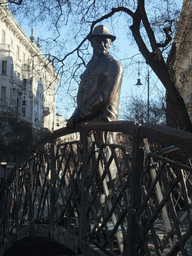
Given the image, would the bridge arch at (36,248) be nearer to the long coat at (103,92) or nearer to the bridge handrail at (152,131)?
the long coat at (103,92)

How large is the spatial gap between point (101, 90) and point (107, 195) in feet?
5.00

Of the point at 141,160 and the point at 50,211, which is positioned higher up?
the point at 141,160

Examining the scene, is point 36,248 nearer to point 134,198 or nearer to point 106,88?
point 106,88

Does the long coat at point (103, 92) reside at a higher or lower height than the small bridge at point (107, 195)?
higher

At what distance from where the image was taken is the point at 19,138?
35.7m

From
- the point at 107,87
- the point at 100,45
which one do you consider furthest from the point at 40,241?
the point at 100,45

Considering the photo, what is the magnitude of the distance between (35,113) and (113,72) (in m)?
51.8

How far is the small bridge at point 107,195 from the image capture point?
2818mm

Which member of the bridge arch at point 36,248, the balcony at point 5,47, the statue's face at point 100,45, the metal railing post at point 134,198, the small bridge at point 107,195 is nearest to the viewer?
the small bridge at point 107,195

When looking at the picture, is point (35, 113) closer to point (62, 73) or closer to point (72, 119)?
point (62, 73)

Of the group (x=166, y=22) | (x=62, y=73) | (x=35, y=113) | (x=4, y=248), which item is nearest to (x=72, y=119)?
(x=4, y=248)

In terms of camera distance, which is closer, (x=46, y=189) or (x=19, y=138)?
(x=46, y=189)

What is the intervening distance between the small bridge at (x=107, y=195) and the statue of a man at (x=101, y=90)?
0.40 metres

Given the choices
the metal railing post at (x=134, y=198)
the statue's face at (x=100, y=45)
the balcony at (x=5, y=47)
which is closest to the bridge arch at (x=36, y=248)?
the statue's face at (x=100, y=45)
